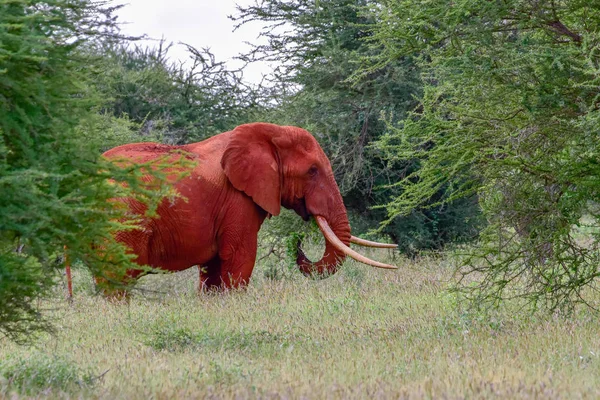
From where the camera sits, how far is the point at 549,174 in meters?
9.80

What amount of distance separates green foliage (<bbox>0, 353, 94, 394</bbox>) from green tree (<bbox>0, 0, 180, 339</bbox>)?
0.52 m

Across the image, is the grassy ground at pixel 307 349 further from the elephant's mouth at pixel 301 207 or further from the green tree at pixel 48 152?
the elephant's mouth at pixel 301 207

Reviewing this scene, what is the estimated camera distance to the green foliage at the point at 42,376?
6445 mm

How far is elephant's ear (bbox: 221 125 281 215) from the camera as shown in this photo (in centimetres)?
1280

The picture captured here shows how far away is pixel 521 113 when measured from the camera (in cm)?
996

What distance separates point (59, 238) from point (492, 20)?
17.1 ft

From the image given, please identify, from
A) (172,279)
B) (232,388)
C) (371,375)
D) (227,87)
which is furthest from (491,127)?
(227,87)

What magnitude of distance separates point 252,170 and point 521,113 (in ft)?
13.4

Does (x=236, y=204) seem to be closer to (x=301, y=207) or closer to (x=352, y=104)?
(x=301, y=207)

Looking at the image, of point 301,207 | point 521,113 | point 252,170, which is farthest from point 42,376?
point 301,207

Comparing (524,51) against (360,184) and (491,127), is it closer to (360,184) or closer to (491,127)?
(491,127)

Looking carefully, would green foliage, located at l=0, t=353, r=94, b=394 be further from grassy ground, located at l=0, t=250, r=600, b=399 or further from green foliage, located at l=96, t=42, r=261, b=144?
green foliage, located at l=96, t=42, r=261, b=144

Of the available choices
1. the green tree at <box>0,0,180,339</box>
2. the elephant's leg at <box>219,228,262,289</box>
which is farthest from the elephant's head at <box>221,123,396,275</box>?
the green tree at <box>0,0,180,339</box>

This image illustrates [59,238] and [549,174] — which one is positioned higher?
[549,174]
